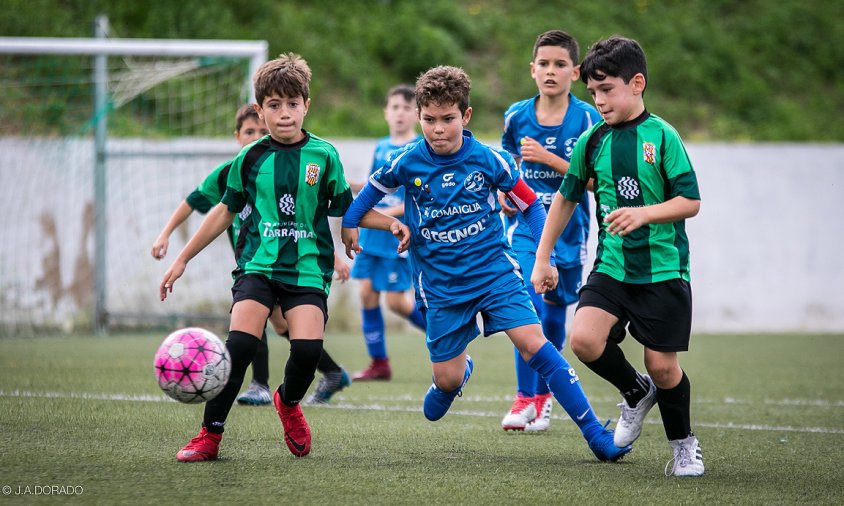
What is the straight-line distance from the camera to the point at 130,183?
11555mm

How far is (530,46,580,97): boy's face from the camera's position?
553 centimetres

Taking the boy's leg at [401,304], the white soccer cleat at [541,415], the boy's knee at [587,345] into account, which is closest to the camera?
the boy's knee at [587,345]

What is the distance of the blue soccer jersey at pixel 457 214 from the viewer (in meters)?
4.45

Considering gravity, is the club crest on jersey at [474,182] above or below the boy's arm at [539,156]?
below

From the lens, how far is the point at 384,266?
7.75 m

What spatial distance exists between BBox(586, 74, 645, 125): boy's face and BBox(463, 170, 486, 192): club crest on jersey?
64 centimetres

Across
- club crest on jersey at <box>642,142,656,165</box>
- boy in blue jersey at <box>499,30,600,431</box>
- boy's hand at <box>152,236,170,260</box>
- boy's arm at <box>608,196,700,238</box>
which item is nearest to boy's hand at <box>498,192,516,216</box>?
boy in blue jersey at <box>499,30,600,431</box>

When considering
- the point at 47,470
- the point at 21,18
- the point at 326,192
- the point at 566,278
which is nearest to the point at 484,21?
the point at 21,18

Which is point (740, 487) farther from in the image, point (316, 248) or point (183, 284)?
point (183, 284)

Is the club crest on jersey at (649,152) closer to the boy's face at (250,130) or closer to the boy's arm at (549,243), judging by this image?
the boy's arm at (549,243)

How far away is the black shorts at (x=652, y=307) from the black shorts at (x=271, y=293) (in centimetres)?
112

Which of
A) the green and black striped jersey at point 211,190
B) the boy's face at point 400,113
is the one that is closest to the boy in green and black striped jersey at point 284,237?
the green and black striped jersey at point 211,190

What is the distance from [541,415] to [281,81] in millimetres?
2234

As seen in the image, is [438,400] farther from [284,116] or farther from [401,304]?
[401,304]
